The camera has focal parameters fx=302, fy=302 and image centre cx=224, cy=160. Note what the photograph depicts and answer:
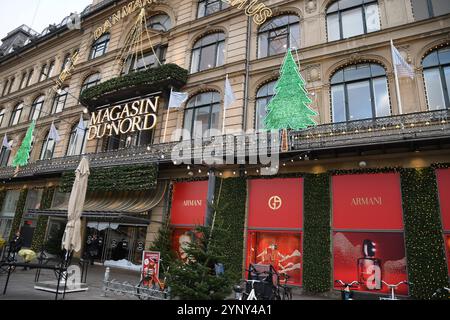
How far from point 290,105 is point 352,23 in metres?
6.40

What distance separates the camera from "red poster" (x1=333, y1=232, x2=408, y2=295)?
11656 millimetres

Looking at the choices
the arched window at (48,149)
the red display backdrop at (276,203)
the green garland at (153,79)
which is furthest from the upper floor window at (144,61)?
the red display backdrop at (276,203)

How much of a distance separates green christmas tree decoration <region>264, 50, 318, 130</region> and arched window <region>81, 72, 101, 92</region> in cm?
1772

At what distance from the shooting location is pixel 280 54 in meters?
17.0

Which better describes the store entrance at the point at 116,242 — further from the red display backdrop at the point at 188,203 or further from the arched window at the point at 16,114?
the arched window at the point at 16,114

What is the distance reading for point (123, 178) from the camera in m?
17.9

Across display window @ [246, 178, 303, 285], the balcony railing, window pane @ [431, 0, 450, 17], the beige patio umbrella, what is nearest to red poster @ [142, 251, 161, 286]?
the beige patio umbrella

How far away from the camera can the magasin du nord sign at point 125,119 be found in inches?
774

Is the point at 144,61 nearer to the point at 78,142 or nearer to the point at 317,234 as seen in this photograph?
the point at 78,142

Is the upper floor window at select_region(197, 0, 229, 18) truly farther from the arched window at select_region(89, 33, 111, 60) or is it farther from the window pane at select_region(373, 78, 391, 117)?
the window pane at select_region(373, 78, 391, 117)

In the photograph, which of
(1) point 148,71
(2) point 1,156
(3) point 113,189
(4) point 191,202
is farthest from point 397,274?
(2) point 1,156

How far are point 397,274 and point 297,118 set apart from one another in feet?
24.3

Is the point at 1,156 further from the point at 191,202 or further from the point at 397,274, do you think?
the point at 397,274

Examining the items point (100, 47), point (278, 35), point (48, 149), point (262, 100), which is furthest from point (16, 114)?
point (278, 35)
